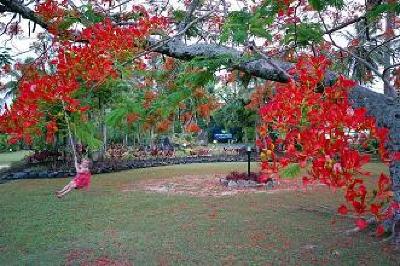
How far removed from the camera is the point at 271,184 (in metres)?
10.5

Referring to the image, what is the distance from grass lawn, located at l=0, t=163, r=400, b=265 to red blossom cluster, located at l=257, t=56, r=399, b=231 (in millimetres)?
2345

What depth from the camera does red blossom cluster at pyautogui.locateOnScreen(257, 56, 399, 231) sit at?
2.49 m

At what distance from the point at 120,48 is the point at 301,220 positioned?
13.4 feet

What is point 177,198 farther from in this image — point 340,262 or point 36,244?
point 340,262

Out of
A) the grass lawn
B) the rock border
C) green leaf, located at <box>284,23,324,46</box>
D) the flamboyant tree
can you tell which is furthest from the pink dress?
the rock border

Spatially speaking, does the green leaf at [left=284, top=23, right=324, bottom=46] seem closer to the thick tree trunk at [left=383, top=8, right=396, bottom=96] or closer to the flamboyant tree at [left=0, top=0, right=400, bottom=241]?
the flamboyant tree at [left=0, top=0, right=400, bottom=241]

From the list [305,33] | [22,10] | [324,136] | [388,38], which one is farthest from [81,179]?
[388,38]

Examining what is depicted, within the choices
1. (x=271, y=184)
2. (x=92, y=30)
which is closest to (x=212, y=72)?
(x=92, y=30)

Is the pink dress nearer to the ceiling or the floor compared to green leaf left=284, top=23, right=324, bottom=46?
nearer to the floor

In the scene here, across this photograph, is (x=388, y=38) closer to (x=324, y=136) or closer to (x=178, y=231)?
(x=178, y=231)

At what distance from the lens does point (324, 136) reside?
8.44ft

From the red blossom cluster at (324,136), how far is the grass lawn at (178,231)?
2.34 m

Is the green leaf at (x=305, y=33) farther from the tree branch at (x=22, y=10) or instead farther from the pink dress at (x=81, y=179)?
the tree branch at (x=22, y=10)

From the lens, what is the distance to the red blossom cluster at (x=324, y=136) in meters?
2.49
